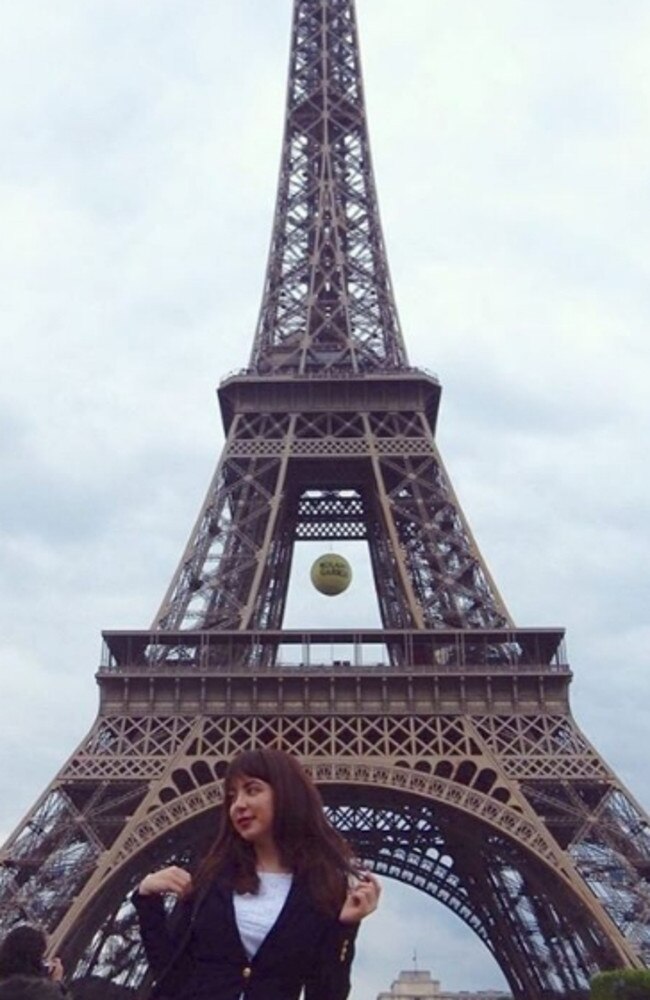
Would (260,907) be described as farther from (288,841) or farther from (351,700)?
(351,700)

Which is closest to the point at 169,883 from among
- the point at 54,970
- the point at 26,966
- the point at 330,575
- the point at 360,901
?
the point at 360,901

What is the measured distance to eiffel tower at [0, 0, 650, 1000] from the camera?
32750 millimetres

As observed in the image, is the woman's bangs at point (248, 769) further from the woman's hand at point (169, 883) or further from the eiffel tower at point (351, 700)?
the eiffel tower at point (351, 700)

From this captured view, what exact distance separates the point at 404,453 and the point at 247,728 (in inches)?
429

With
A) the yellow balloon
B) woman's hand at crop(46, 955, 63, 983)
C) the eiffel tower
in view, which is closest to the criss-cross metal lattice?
the eiffel tower

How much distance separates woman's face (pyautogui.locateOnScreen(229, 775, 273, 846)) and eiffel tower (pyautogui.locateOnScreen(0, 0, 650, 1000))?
2819 centimetres

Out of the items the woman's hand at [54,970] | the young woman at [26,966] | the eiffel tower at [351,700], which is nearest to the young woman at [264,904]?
the young woman at [26,966]

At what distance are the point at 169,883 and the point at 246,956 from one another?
349mm

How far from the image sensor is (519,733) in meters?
34.9

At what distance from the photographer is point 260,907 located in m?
4.21

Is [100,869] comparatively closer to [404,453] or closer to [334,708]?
[334,708]

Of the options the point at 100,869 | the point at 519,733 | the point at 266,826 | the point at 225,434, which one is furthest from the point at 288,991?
the point at 225,434

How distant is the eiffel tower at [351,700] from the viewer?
32750 millimetres

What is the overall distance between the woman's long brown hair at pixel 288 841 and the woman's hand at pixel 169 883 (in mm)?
43
